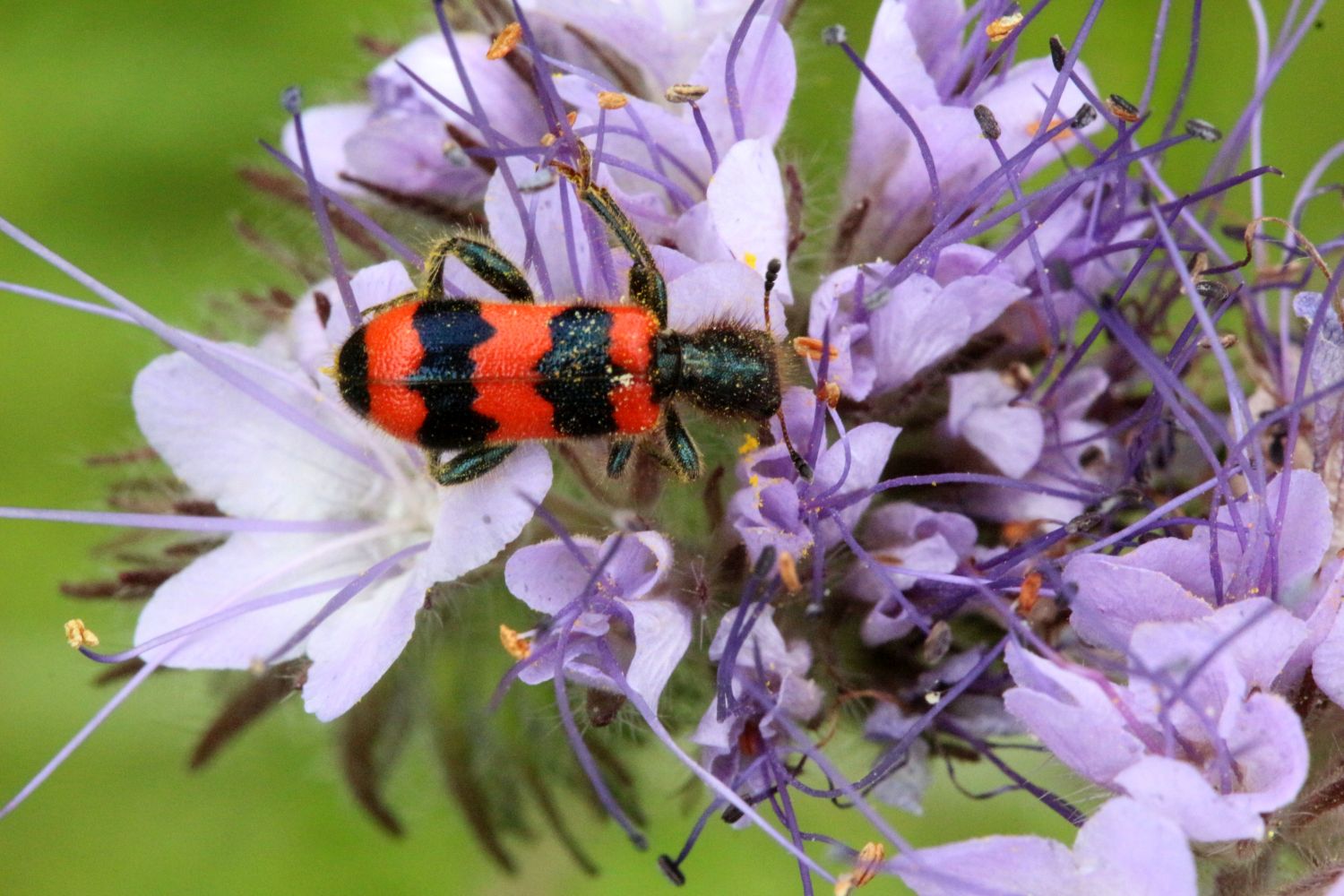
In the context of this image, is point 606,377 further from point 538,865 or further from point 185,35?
point 185,35

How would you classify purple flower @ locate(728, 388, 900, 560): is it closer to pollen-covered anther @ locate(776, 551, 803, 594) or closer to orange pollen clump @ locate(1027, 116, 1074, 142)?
pollen-covered anther @ locate(776, 551, 803, 594)

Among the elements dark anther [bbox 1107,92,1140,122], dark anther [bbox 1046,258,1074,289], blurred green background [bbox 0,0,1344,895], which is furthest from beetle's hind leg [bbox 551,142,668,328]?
blurred green background [bbox 0,0,1344,895]

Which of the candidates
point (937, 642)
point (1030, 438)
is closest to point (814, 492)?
point (937, 642)

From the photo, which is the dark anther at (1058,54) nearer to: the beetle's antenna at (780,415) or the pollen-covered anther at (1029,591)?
the beetle's antenna at (780,415)

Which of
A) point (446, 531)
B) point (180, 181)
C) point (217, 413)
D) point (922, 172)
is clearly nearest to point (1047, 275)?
point (922, 172)

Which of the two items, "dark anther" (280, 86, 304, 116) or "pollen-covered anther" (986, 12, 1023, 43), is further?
"pollen-covered anther" (986, 12, 1023, 43)
